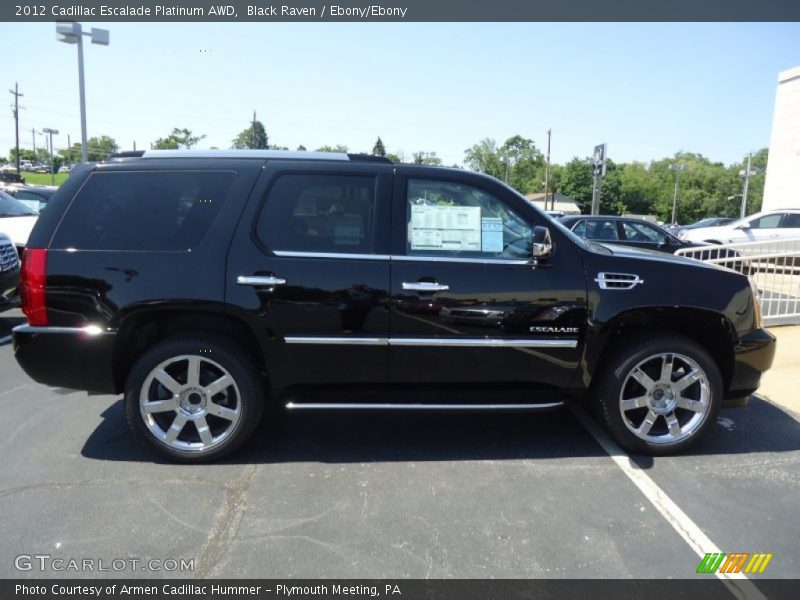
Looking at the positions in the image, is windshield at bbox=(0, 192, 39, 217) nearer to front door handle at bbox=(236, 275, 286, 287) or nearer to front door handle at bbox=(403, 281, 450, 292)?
front door handle at bbox=(236, 275, 286, 287)

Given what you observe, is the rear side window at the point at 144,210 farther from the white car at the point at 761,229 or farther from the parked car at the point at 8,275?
the white car at the point at 761,229

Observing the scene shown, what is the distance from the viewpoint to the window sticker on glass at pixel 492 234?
11.8ft

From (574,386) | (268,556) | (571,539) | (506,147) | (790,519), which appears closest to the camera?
(268,556)

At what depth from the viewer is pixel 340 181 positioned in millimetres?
3590

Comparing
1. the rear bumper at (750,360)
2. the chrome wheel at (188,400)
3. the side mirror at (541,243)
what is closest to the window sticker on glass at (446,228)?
the side mirror at (541,243)

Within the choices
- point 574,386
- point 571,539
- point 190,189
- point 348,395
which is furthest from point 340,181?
point 571,539

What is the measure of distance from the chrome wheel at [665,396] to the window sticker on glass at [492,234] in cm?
123

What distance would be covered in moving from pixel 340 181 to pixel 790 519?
3296 mm

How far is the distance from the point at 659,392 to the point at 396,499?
1952 mm

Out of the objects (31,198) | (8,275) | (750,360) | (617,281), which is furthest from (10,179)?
Answer: (750,360)

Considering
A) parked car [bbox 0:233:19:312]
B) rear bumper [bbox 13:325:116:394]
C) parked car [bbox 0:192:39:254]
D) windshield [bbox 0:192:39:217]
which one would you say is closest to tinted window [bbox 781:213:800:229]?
rear bumper [bbox 13:325:116:394]

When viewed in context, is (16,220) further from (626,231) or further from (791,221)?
(791,221)

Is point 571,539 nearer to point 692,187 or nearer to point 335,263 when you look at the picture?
point 335,263

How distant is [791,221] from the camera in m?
14.8
